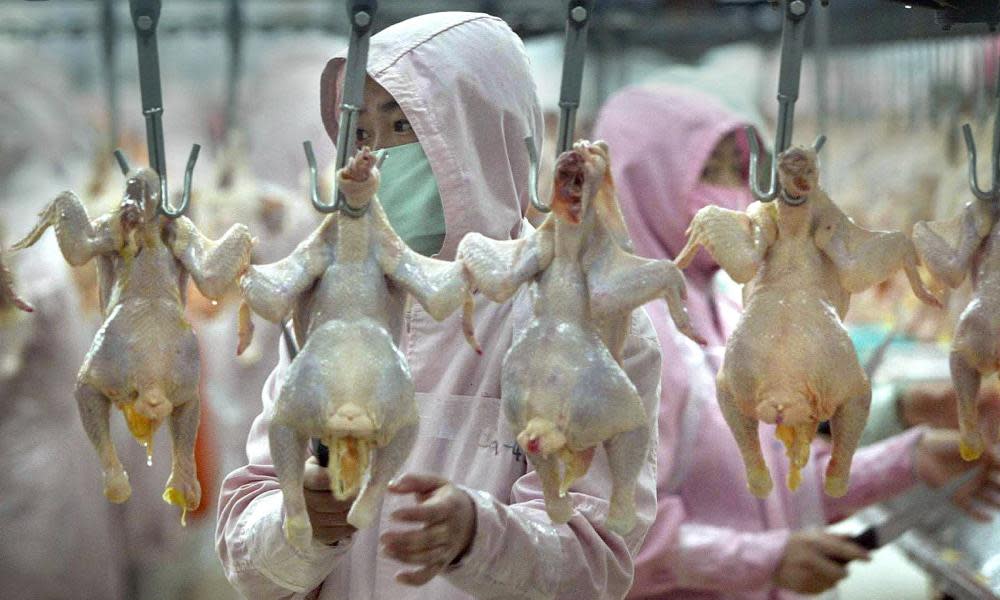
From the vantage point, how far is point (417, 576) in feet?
4.86

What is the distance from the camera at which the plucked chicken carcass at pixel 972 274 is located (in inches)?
58.8

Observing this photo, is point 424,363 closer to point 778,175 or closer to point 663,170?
point 778,175

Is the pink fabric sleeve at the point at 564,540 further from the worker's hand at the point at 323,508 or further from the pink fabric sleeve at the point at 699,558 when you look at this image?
the pink fabric sleeve at the point at 699,558

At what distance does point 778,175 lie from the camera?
145 cm

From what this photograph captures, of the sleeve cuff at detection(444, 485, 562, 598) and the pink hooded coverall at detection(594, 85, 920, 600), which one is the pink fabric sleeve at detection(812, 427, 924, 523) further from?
the sleeve cuff at detection(444, 485, 562, 598)

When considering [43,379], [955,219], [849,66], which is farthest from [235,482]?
[849,66]

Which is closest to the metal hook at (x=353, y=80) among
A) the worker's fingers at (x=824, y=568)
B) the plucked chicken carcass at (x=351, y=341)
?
the plucked chicken carcass at (x=351, y=341)

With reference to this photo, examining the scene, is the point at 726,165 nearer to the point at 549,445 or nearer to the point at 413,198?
the point at 413,198

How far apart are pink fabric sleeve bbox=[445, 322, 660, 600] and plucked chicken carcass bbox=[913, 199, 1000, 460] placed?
0.38 meters

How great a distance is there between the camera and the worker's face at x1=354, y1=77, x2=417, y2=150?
1.74 m

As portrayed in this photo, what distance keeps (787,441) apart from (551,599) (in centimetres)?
39

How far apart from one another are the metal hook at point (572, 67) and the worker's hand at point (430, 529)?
1.28 ft

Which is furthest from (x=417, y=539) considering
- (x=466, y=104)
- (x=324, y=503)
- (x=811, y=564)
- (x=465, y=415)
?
(x=811, y=564)

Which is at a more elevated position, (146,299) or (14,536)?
(146,299)
